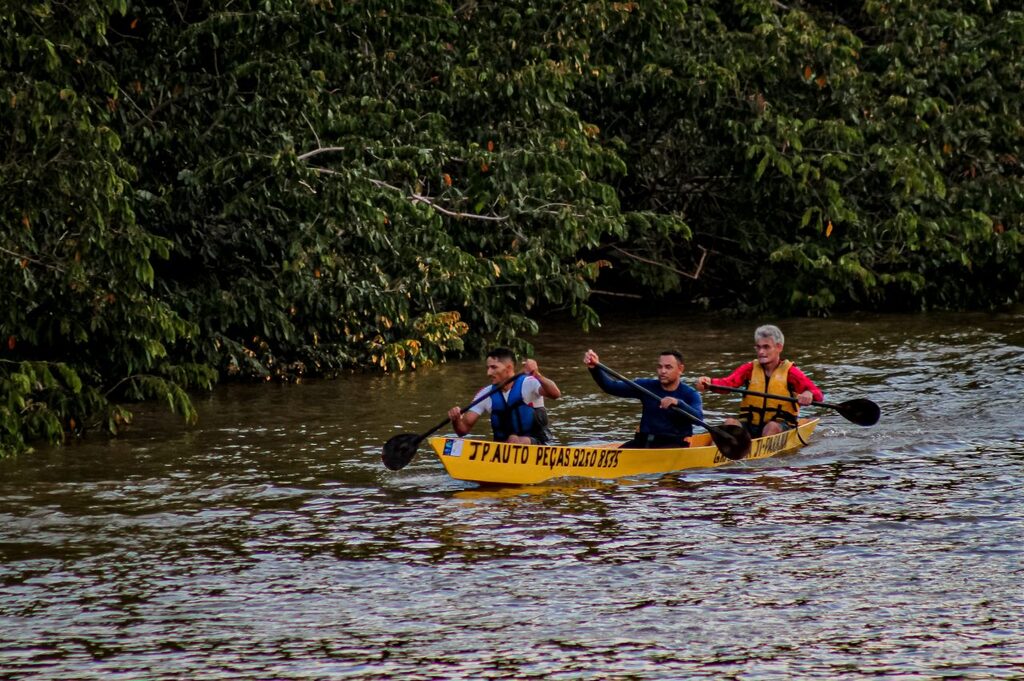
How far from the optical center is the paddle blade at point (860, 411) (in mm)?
16125

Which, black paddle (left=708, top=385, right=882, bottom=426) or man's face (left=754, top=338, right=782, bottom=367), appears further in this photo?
black paddle (left=708, top=385, right=882, bottom=426)

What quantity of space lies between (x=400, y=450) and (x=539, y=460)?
135 centimetres

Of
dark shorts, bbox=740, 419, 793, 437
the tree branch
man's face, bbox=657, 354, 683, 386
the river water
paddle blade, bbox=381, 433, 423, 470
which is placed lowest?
the river water

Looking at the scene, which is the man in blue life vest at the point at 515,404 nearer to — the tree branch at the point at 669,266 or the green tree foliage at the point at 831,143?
the green tree foliage at the point at 831,143

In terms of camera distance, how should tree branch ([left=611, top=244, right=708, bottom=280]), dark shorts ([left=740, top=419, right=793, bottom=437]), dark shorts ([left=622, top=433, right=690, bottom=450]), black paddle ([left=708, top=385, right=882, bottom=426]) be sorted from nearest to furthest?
1. dark shorts ([left=622, top=433, right=690, bottom=450])
2. dark shorts ([left=740, top=419, right=793, bottom=437])
3. black paddle ([left=708, top=385, right=882, bottom=426])
4. tree branch ([left=611, top=244, right=708, bottom=280])

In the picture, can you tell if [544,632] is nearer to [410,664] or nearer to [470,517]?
[410,664]

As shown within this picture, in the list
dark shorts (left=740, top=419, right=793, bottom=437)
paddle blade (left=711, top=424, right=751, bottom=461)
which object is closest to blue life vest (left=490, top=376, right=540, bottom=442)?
paddle blade (left=711, top=424, right=751, bottom=461)

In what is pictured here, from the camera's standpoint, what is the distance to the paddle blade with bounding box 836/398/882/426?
52.9ft

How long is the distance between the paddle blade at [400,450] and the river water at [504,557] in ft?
0.99

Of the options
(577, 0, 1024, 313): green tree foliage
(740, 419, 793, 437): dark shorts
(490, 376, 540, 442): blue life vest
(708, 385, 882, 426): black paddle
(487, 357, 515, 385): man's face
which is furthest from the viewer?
(577, 0, 1024, 313): green tree foliage

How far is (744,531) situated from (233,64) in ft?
30.1

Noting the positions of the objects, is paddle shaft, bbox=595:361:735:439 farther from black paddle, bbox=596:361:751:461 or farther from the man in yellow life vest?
the man in yellow life vest

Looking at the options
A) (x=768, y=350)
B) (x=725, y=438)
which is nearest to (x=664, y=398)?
(x=725, y=438)

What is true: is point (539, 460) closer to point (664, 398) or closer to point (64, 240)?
point (664, 398)
